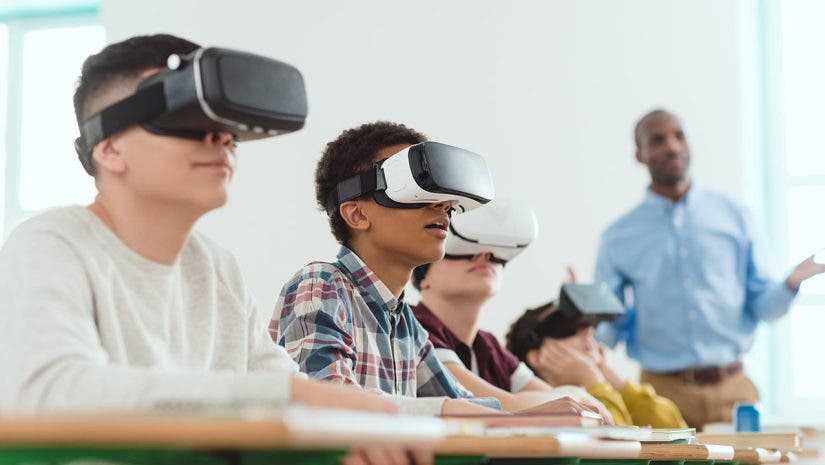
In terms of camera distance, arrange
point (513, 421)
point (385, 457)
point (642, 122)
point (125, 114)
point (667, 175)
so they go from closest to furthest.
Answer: point (385, 457) < point (513, 421) < point (125, 114) < point (667, 175) < point (642, 122)

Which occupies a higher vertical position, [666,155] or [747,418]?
[666,155]

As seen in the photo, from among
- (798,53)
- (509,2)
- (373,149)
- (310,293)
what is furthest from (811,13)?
(310,293)

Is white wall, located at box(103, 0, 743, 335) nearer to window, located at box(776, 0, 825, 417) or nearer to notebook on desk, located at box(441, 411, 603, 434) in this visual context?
window, located at box(776, 0, 825, 417)

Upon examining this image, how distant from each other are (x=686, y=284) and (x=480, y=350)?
2.14 m

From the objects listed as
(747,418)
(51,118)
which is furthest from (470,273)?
(51,118)

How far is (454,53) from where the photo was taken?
6367 millimetres

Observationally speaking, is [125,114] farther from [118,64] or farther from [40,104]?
[40,104]

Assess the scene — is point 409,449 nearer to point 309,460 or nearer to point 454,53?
point 309,460

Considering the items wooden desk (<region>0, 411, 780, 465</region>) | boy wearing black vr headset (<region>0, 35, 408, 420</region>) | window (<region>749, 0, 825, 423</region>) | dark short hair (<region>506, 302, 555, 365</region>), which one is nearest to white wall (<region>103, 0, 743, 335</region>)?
window (<region>749, 0, 825, 423</region>)

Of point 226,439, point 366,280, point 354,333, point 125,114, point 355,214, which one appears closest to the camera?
point 226,439

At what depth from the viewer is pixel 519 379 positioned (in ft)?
10.7

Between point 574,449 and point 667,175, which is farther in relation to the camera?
point 667,175

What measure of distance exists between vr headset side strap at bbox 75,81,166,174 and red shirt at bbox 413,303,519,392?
149 centimetres

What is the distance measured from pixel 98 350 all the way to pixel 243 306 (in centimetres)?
40
